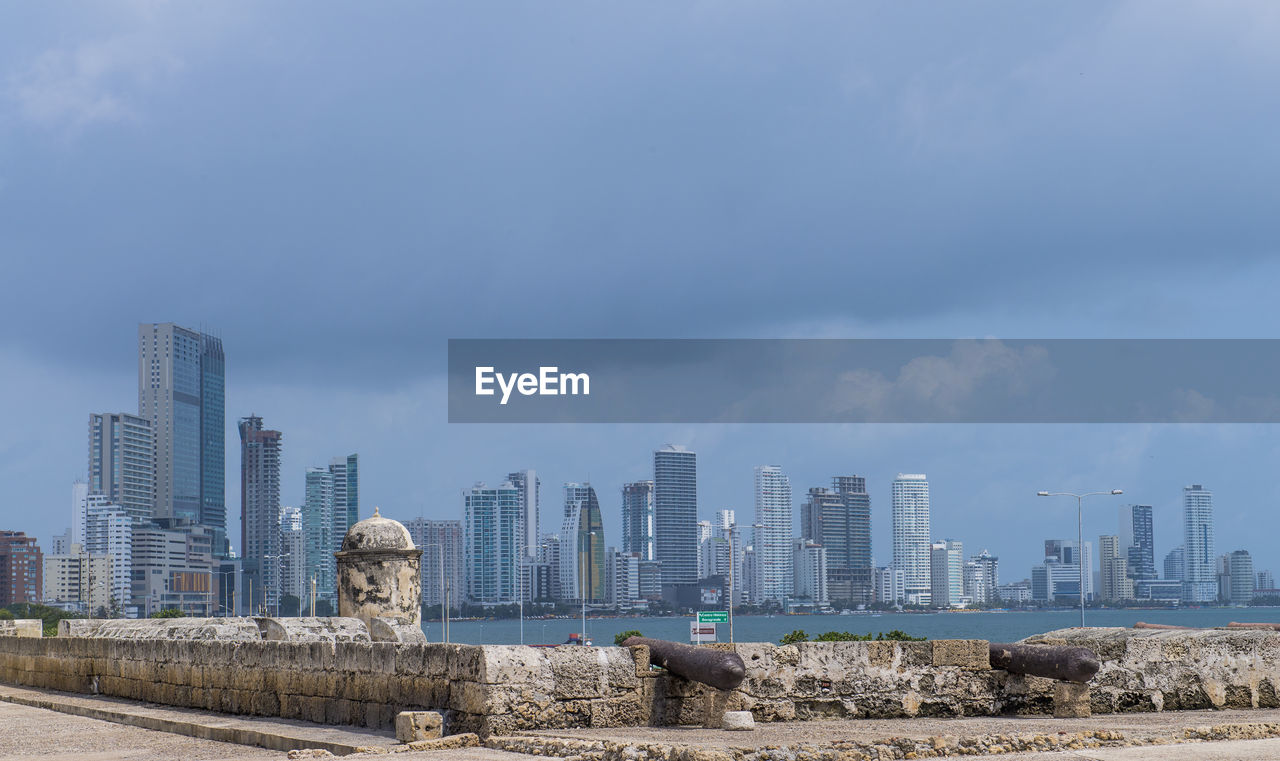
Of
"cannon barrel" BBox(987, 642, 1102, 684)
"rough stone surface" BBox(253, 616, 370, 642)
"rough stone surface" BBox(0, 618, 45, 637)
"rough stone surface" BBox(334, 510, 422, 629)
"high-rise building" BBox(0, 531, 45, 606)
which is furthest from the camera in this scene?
"high-rise building" BBox(0, 531, 45, 606)

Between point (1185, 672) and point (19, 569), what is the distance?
201 m

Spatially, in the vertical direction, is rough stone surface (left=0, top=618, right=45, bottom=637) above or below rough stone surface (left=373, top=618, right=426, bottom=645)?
below

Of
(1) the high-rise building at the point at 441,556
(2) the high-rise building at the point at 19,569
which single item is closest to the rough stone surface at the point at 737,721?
(1) the high-rise building at the point at 441,556

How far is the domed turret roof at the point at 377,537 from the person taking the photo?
21.1m

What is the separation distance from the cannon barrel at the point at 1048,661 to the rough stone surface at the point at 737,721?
198cm

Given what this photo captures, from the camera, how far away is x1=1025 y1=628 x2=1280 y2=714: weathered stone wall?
9.80m

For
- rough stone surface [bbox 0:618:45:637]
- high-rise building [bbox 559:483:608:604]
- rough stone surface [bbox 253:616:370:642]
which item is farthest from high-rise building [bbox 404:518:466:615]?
rough stone surface [bbox 253:616:370:642]

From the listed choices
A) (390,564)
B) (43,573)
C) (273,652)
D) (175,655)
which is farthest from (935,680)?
(43,573)

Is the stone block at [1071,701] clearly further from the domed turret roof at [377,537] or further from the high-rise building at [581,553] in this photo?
the high-rise building at [581,553]

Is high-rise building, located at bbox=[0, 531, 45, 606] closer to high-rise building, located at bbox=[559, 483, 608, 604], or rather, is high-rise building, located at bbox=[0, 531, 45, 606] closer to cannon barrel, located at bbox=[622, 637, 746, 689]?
high-rise building, located at bbox=[559, 483, 608, 604]

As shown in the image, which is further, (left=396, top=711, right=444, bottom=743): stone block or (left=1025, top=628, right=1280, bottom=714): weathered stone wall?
(left=1025, top=628, right=1280, bottom=714): weathered stone wall

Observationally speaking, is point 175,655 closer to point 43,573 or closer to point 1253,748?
point 1253,748

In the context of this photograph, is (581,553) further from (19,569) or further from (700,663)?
(700,663)

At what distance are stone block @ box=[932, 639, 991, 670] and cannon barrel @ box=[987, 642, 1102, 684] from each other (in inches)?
2.5
